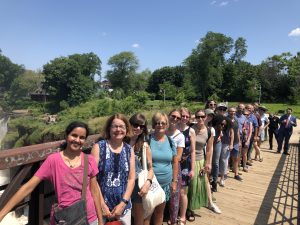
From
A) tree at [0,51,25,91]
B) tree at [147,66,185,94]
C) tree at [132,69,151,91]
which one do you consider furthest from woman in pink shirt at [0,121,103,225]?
tree at [0,51,25,91]

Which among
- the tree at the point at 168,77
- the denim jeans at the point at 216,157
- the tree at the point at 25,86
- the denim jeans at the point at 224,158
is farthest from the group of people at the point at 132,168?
the tree at the point at 25,86

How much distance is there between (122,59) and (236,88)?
38.1 metres

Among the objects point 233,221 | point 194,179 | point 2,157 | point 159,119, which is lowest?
point 233,221

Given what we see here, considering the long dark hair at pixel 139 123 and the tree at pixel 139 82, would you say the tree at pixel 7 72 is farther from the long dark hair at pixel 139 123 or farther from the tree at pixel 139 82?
the long dark hair at pixel 139 123

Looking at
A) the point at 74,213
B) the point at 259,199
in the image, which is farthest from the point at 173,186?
the point at 259,199

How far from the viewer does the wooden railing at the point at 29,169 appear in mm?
1961

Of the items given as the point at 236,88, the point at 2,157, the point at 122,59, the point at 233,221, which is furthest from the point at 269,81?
the point at 2,157

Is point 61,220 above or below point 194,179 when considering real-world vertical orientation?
above

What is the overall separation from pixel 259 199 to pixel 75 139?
4.53 m

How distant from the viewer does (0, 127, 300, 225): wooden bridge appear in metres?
2.12

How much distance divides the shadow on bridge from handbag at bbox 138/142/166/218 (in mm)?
2212

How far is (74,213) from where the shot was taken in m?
2.02

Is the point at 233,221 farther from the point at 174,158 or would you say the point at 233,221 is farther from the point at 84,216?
the point at 84,216

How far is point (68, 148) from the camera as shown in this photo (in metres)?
2.13
